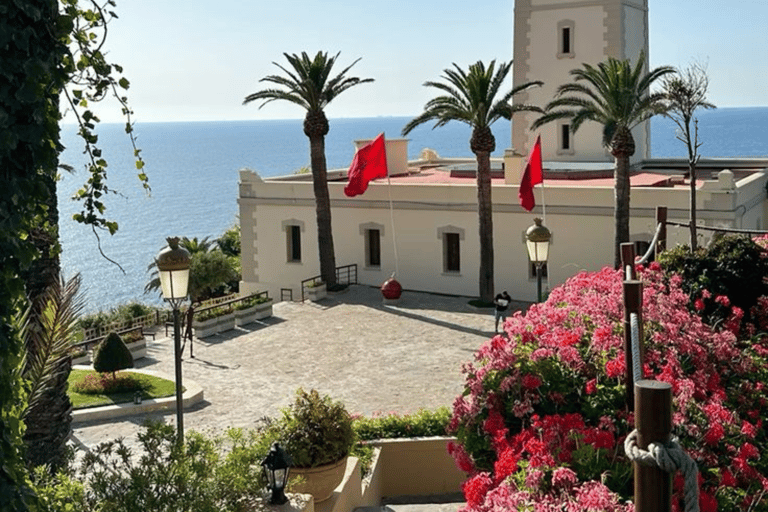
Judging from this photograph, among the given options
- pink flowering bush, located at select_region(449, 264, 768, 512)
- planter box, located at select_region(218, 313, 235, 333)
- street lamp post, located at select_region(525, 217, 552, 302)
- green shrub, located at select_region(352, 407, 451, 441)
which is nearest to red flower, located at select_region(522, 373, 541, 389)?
pink flowering bush, located at select_region(449, 264, 768, 512)

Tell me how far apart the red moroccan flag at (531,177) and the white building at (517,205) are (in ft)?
5.36

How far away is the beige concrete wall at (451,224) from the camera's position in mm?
27516

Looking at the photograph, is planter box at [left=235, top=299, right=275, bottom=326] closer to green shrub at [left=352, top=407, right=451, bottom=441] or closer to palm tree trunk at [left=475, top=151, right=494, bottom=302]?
palm tree trunk at [left=475, top=151, right=494, bottom=302]

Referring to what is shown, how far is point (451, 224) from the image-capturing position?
30.3m

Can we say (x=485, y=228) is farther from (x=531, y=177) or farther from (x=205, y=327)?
(x=205, y=327)

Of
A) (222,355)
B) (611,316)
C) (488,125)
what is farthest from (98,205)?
(488,125)

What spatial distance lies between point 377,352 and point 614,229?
8.63m

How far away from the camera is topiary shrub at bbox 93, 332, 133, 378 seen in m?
19.2

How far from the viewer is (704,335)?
9.59 meters

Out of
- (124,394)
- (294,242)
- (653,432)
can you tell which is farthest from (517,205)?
(653,432)

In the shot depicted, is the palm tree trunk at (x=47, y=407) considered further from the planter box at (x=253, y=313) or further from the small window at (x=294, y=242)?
the small window at (x=294, y=242)

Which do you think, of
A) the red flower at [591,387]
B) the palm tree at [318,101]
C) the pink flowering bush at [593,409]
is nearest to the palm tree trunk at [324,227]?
the palm tree at [318,101]

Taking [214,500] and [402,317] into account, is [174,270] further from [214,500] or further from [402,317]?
[402,317]

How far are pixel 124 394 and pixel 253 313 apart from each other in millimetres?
7861
